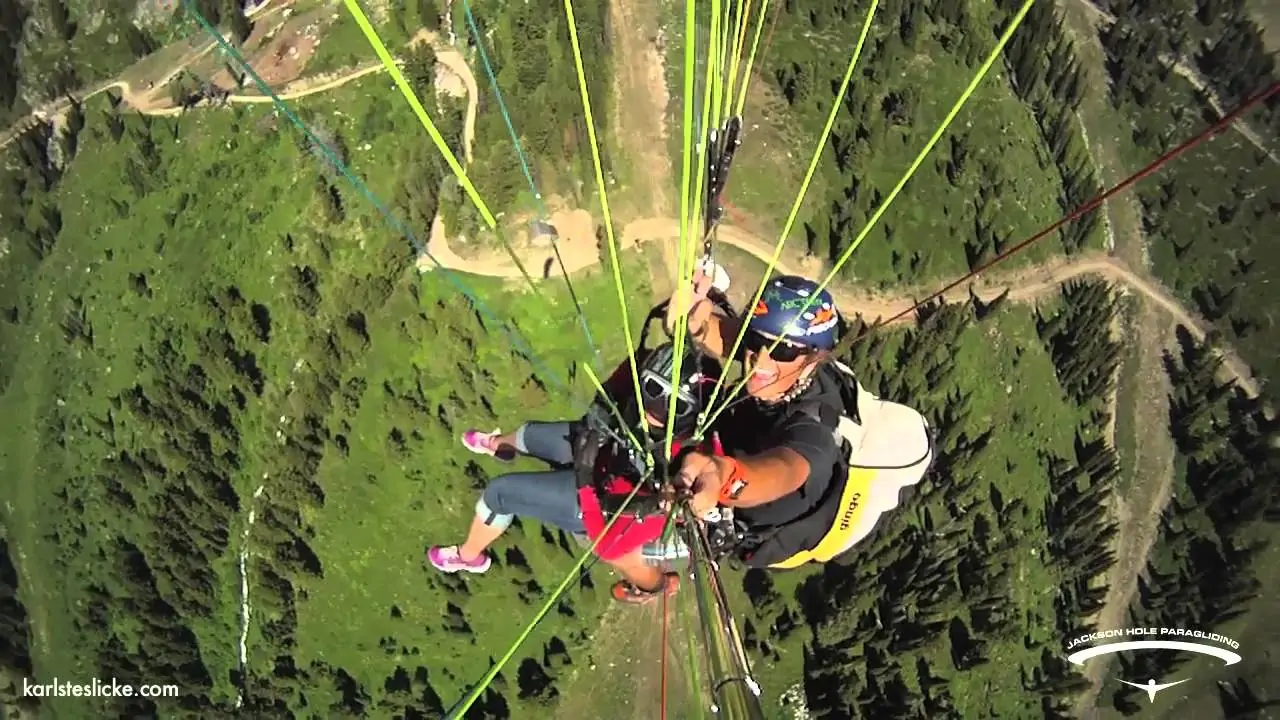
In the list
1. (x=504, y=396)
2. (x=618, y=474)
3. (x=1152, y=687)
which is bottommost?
(x=1152, y=687)

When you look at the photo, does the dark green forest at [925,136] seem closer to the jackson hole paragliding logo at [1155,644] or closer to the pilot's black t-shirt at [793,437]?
the jackson hole paragliding logo at [1155,644]

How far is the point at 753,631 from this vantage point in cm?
960

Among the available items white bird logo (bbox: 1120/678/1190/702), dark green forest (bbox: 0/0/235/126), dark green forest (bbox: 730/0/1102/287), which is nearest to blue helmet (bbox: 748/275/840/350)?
dark green forest (bbox: 730/0/1102/287)

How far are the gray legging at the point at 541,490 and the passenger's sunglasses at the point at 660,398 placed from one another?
4.63 ft

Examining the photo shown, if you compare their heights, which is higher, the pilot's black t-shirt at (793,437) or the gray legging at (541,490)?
the gray legging at (541,490)

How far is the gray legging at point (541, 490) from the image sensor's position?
620cm

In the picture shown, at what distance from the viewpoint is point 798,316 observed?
4.84 metres

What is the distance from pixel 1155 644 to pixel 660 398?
9069mm

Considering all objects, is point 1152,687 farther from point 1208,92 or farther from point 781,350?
point 1208,92

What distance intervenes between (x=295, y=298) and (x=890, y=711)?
984 cm

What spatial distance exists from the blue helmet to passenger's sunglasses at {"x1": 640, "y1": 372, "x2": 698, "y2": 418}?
2.33 ft

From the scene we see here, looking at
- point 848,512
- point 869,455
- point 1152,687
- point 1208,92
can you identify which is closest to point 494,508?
point 848,512

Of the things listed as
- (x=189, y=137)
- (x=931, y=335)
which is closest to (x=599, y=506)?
(x=931, y=335)

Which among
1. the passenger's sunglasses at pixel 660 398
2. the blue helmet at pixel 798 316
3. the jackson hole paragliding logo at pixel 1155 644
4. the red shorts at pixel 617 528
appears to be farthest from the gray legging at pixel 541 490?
the jackson hole paragliding logo at pixel 1155 644
